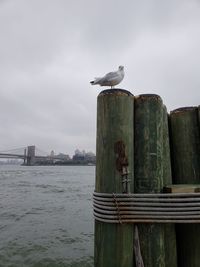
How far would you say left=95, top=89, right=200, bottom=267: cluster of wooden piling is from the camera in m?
Result: 2.41

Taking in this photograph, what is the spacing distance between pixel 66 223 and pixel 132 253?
28.6 feet

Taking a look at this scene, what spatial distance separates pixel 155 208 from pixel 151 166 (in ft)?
1.27

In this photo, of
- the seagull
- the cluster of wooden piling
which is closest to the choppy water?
the seagull

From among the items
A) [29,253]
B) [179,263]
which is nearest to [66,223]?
[29,253]

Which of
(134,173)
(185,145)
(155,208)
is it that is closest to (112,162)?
(134,173)

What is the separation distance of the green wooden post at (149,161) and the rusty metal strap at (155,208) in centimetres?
12

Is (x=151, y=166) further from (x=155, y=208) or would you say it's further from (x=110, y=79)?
(x=110, y=79)

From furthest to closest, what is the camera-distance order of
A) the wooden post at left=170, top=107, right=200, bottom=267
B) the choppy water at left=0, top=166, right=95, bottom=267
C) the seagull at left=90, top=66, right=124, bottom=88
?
the choppy water at left=0, top=166, right=95, bottom=267 < the seagull at left=90, top=66, right=124, bottom=88 < the wooden post at left=170, top=107, right=200, bottom=267

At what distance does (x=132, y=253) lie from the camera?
7.91ft

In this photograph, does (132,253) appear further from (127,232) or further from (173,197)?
(173,197)

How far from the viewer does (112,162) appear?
2.54m

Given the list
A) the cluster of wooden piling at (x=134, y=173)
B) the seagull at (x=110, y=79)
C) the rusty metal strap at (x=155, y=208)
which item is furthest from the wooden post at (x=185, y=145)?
the seagull at (x=110, y=79)

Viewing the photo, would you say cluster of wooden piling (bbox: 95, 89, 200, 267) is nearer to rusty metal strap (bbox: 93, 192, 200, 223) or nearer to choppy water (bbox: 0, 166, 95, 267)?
rusty metal strap (bbox: 93, 192, 200, 223)

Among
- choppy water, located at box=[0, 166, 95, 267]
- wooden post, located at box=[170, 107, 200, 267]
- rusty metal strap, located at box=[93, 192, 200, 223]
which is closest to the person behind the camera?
rusty metal strap, located at box=[93, 192, 200, 223]
